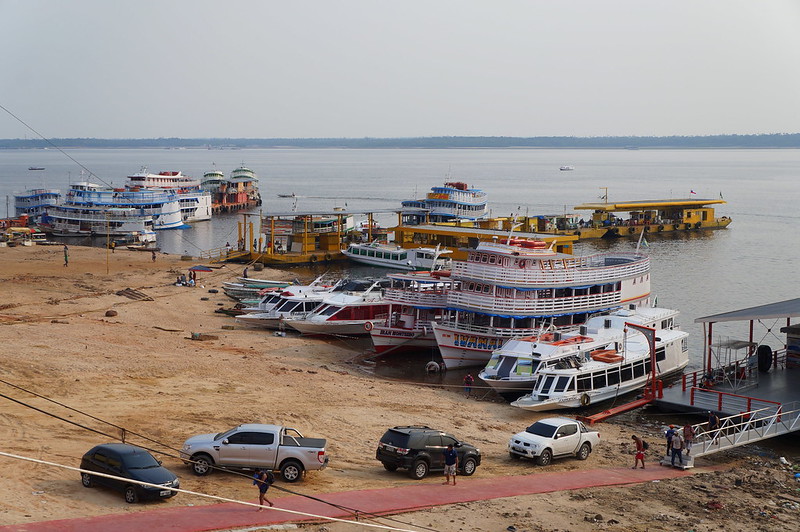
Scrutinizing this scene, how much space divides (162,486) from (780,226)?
11111 cm

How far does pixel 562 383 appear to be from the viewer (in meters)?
32.0

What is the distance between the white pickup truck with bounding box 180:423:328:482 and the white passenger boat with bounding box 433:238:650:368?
18368 mm

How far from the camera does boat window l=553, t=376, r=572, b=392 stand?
104 feet

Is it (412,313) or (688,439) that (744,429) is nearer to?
(688,439)

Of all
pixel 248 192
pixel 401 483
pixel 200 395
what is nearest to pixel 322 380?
pixel 200 395

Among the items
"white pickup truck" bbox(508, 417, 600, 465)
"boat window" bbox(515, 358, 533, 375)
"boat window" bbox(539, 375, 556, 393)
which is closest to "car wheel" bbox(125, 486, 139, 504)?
"white pickup truck" bbox(508, 417, 600, 465)

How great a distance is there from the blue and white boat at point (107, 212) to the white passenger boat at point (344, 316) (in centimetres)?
5448

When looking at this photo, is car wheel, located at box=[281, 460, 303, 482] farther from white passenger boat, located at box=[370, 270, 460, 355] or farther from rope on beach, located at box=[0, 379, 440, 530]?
white passenger boat, located at box=[370, 270, 460, 355]

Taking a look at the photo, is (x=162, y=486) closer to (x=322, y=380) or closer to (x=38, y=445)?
(x=38, y=445)

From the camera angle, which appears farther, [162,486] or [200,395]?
[200,395]

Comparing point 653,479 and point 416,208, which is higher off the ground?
point 416,208

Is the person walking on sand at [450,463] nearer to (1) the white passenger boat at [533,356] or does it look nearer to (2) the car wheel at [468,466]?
(2) the car wheel at [468,466]

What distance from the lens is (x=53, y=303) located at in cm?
4703

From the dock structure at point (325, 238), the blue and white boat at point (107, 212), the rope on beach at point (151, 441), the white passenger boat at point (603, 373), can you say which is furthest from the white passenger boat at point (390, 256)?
the rope on beach at point (151, 441)
